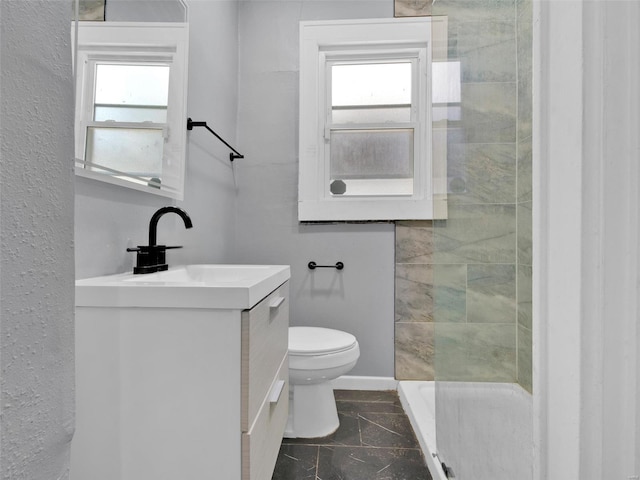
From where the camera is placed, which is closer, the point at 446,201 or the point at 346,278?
the point at 446,201

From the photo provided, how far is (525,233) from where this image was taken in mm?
734

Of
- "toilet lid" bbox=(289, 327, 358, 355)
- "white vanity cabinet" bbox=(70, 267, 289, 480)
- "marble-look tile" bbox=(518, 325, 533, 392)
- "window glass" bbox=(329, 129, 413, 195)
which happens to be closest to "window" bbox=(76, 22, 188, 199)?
"white vanity cabinet" bbox=(70, 267, 289, 480)

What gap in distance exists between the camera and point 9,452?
27cm

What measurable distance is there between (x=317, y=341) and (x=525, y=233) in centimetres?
114

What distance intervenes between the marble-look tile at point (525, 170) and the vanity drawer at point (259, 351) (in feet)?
2.12

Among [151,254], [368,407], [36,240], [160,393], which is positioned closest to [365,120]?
[151,254]

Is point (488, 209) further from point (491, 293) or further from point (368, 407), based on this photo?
point (368, 407)

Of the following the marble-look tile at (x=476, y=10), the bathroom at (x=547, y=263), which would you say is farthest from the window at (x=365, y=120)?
the bathroom at (x=547, y=263)

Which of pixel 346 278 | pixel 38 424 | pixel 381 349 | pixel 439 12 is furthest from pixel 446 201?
pixel 38 424

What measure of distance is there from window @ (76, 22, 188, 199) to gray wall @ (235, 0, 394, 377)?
2.60 ft

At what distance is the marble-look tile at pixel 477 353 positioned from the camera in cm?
93

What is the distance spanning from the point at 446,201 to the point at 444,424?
0.84m

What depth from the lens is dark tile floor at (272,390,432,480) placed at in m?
1.34

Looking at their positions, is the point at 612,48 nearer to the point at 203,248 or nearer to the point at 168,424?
the point at 168,424
